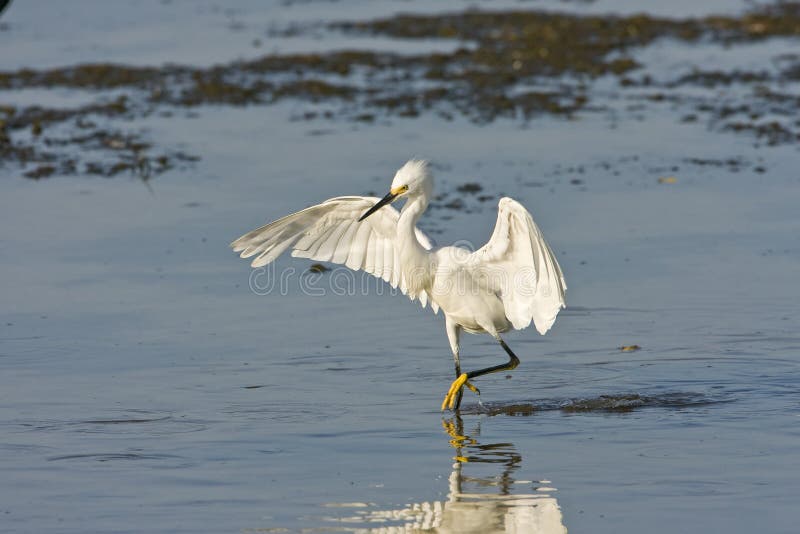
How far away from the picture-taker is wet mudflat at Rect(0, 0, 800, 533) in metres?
6.58

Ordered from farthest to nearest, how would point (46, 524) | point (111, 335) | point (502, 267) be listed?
point (111, 335), point (502, 267), point (46, 524)

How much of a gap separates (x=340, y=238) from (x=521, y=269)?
147 centimetres

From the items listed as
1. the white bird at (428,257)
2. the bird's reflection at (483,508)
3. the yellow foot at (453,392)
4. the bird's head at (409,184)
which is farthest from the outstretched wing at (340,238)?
the bird's reflection at (483,508)

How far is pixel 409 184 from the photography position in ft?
26.9

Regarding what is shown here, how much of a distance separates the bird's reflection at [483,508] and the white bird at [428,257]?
3.39 feet

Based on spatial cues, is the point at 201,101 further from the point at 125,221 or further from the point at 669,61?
the point at 669,61

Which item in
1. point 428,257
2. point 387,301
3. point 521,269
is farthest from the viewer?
point 387,301

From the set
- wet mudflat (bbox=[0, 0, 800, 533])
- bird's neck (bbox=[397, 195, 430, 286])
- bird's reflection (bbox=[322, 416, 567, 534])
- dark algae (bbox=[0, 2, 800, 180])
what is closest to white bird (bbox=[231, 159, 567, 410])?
A: bird's neck (bbox=[397, 195, 430, 286])

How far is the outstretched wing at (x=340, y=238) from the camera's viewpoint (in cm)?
838

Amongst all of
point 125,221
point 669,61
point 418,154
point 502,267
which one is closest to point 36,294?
point 125,221

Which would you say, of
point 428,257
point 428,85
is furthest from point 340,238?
point 428,85

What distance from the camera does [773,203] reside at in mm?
11984

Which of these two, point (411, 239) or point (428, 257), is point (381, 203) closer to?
point (411, 239)

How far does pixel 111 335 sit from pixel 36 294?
1.17 meters
